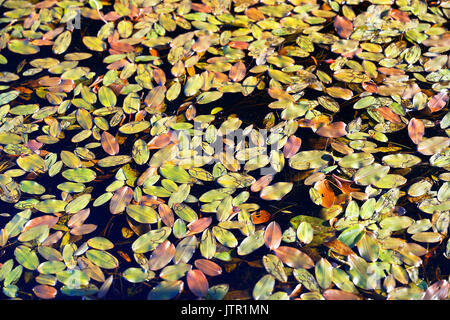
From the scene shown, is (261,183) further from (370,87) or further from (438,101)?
(438,101)

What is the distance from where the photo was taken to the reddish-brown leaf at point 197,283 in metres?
1.20

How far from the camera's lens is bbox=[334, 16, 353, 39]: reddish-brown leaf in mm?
1932

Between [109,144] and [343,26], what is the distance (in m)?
1.24

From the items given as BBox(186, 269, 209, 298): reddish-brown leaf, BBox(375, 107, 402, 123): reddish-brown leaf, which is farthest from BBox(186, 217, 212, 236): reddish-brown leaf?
BBox(375, 107, 402, 123): reddish-brown leaf

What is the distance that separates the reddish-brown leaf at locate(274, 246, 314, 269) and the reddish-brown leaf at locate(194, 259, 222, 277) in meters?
0.19

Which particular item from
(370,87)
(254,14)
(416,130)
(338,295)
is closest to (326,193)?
(338,295)

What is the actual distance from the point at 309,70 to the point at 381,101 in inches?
13.3

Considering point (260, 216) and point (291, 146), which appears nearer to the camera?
A: point (260, 216)

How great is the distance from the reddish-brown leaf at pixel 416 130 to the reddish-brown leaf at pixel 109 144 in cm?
111

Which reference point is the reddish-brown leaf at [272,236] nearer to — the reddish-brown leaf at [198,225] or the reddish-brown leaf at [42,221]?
the reddish-brown leaf at [198,225]

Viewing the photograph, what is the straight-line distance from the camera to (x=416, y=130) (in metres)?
1.54

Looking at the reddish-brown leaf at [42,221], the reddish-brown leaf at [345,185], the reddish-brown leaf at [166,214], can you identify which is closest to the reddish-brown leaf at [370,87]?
the reddish-brown leaf at [345,185]

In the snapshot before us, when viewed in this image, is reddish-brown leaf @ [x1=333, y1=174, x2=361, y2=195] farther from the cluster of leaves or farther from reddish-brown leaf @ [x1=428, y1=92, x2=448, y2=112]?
reddish-brown leaf @ [x1=428, y1=92, x2=448, y2=112]

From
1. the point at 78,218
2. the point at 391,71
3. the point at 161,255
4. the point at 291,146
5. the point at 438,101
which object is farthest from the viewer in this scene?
the point at 391,71
